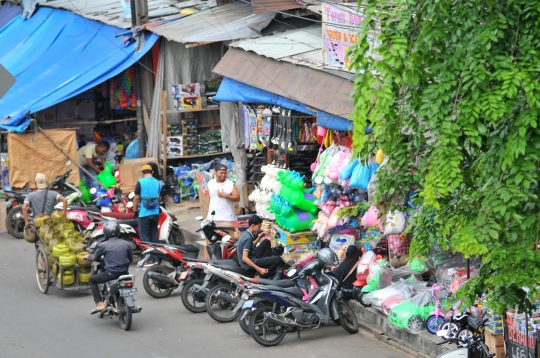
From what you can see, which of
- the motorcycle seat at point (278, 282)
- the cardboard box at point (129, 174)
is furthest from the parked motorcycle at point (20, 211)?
the motorcycle seat at point (278, 282)

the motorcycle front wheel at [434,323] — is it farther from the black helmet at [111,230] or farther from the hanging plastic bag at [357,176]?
the black helmet at [111,230]

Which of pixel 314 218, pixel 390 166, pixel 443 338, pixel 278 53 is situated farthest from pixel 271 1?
pixel 390 166

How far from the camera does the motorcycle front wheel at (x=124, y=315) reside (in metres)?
10.6

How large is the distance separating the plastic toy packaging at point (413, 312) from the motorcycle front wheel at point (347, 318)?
1.84 ft

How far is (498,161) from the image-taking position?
5.86 m

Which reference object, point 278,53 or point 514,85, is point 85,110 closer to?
point 278,53

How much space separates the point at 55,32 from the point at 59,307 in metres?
8.91

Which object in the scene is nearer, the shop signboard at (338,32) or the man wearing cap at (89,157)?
the shop signboard at (338,32)

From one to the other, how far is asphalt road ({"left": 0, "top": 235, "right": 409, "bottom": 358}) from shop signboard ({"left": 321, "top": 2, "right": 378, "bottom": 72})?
342cm

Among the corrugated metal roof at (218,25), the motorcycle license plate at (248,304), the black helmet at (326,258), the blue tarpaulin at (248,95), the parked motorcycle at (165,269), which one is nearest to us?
the motorcycle license plate at (248,304)

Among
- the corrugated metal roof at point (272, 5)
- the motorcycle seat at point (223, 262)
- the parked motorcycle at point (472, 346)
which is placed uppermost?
the corrugated metal roof at point (272, 5)

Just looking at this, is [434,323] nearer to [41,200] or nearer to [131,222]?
[131,222]

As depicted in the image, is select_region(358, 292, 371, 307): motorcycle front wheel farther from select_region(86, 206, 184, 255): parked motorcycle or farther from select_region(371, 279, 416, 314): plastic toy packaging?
select_region(86, 206, 184, 255): parked motorcycle

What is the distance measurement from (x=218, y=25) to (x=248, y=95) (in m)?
2.94
